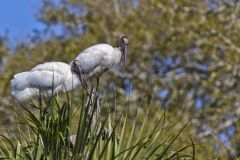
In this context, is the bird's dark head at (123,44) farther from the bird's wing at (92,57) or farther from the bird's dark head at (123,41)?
the bird's wing at (92,57)

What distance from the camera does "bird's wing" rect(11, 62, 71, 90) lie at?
7776 mm

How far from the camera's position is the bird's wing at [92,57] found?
804cm

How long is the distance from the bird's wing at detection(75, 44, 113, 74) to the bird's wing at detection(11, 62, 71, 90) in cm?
25

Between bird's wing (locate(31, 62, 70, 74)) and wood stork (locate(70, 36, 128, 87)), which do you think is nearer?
bird's wing (locate(31, 62, 70, 74))

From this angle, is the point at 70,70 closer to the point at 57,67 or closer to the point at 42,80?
the point at 57,67

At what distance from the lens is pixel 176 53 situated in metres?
18.4

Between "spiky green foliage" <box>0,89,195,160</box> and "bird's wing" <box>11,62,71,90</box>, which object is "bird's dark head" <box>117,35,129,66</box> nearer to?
"bird's wing" <box>11,62,71,90</box>

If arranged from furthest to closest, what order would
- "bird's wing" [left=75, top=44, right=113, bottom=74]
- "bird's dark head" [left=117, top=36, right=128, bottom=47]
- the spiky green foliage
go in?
"bird's dark head" [left=117, top=36, right=128, bottom=47] → "bird's wing" [left=75, top=44, right=113, bottom=74] → the spiky green foliage

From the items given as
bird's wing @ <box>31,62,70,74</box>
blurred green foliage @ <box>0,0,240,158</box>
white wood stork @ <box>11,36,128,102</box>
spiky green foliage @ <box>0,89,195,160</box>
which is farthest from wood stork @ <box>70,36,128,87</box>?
blurred green foliage @ <box>0,0,240,158</box>

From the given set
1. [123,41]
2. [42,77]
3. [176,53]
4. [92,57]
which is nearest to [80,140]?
[42,77]

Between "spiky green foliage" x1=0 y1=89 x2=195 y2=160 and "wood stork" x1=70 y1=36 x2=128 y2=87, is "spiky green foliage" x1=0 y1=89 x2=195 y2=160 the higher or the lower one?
the lower one

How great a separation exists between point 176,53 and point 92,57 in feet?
33.7

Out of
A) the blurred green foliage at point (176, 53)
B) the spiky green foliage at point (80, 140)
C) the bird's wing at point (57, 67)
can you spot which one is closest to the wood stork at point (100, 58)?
the bird's wing at point (57, 67)

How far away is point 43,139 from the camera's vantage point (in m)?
5.76
